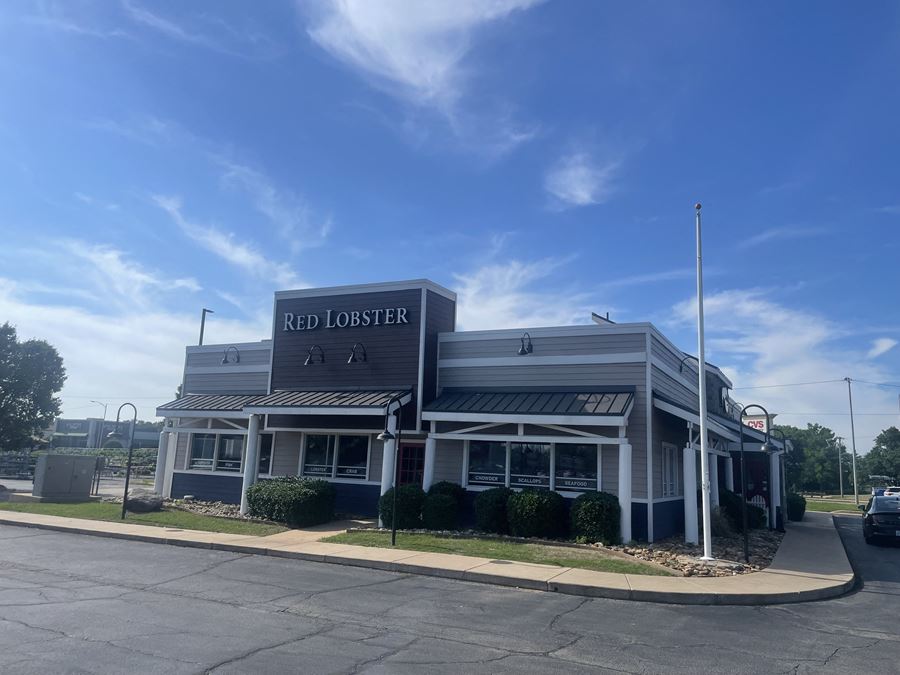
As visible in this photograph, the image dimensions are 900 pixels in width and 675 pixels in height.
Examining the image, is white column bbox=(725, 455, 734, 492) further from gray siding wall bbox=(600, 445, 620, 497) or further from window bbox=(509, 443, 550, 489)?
window bbox=(509, 443, 550, 489)

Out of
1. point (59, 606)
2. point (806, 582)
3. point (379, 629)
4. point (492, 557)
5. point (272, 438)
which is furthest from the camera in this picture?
point (272, 438)

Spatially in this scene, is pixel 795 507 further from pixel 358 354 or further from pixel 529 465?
pixel 358 354

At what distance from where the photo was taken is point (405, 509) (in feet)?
57.9

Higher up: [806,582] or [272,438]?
[272,438]

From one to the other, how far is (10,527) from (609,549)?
15535 millimetres

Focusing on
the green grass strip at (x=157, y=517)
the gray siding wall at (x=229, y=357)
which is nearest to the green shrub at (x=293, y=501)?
the green grass strip at (x=157, y=517)

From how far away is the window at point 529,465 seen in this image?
18.1 m

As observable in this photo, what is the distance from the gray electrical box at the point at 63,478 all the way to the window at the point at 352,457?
1088 cm

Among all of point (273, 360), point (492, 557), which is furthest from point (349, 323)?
point (492, 557)

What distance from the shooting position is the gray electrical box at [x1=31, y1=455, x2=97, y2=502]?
24094 mm

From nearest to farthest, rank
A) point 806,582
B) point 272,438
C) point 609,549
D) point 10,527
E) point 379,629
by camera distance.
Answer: point 379,629, point 806,582, point 609,549, point 10,527, point 272,438

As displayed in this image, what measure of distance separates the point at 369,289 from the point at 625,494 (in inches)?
386

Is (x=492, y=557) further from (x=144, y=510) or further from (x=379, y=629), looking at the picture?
Result: (x=144, y=510)

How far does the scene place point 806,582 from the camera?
476 inches
